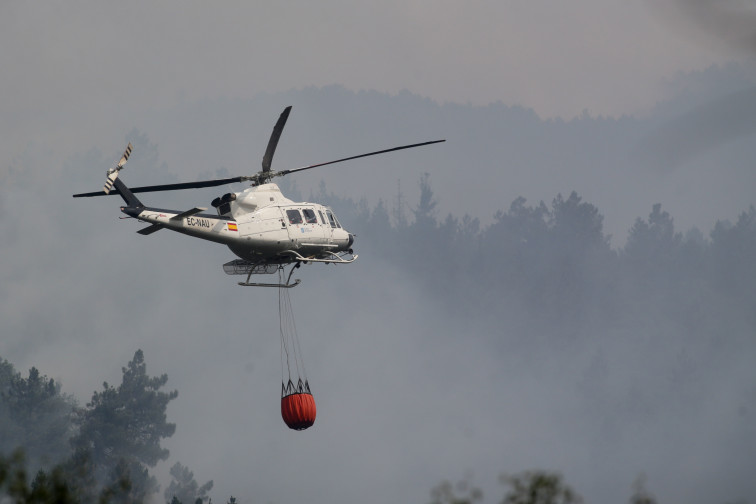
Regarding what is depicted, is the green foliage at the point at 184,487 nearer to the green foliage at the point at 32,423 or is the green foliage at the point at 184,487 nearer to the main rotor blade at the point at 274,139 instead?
the green foliage at the point at 32,423

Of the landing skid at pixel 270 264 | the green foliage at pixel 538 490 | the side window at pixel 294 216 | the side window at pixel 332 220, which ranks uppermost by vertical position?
the side window at pixel 332 220

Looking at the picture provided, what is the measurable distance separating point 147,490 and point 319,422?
58.0 meters

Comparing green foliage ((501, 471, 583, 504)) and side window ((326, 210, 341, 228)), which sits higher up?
side window ((326, 210, 341, 228))

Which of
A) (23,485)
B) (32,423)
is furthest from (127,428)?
(23,485)

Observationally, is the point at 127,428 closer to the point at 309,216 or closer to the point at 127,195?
the point at 309,216

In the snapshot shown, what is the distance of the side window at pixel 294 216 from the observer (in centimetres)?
4809

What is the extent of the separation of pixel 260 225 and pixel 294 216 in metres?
1.68

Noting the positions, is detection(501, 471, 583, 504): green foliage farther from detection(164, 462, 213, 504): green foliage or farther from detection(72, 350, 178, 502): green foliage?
detection(164, 462, 213, 504): green foliage

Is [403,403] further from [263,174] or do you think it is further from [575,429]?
[263,174]

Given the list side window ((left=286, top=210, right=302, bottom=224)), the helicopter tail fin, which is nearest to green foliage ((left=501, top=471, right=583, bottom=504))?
the helicopter tail fin

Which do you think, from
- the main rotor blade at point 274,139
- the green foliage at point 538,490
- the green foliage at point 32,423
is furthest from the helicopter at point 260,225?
the green foliage at point 32,423

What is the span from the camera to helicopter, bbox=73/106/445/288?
45.6 meters

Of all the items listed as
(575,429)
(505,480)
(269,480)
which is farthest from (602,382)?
(505,480)

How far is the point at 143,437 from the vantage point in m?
129
